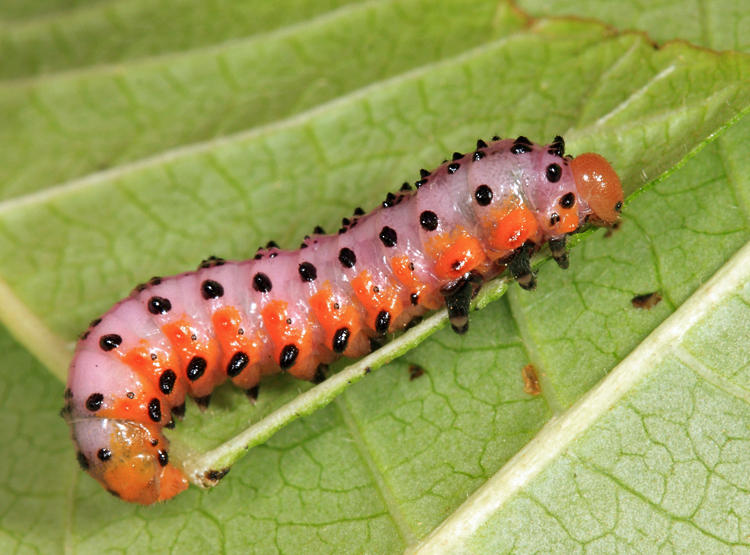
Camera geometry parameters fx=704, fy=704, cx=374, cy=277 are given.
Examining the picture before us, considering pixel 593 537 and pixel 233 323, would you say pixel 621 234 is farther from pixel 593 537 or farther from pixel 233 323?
pixel 233 323

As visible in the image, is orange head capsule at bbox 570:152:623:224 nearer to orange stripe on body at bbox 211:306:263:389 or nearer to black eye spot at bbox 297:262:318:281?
black eye spot at bbox 297:262:318:281

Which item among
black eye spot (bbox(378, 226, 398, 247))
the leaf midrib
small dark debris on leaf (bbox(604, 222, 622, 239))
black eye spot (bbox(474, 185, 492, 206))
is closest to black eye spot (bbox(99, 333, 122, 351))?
black eye spot (bbox(378, 226, 398, 247))

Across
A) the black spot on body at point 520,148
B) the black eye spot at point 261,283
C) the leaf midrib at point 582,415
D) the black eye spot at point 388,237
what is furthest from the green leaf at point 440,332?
the black eye spot at point 388,237

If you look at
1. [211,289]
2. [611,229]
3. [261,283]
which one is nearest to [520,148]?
[611,229]

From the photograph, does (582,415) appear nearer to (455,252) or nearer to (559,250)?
(559,250)

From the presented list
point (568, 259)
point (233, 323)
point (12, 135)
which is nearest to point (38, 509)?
point (233, 323)

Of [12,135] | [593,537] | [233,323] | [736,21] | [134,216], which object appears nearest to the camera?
[593,537]

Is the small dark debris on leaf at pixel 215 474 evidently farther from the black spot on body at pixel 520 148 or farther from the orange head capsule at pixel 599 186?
the orange head capsule at pixel 599 186
